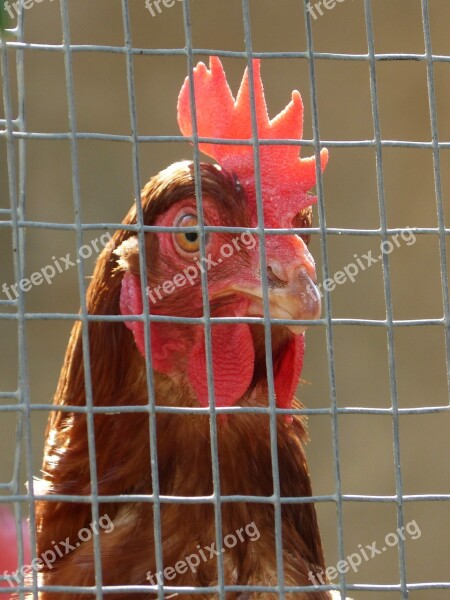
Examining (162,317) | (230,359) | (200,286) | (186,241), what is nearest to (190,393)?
(230,359)

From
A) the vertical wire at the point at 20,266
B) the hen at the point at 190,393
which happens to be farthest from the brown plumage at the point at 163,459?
the vertical wire at the point at 20,266

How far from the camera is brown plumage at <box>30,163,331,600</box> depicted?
2145mm

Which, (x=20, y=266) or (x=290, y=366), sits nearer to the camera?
(x=20, y=266)

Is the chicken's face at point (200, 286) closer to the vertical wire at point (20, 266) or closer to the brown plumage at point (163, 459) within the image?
the brown plumage at point (163, 459)

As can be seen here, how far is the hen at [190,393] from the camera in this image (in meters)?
2.14

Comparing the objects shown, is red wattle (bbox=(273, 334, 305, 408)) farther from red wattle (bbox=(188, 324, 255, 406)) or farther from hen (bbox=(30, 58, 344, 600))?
red wattle (bbox=(188, 324, 255, 406))

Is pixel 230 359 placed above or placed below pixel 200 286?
below

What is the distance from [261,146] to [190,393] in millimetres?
625

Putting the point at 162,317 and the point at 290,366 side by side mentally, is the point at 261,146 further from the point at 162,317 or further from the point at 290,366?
the point at 162,317

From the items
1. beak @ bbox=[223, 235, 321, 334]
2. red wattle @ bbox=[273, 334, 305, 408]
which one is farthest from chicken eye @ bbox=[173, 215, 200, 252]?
red wattle @ bbox=[273, 334, 305, 408]

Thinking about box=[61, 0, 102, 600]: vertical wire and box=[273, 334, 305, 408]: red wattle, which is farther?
box=[273, 334, 305, 408]: red wattle

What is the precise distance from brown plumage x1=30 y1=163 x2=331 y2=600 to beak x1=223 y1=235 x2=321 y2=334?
0.29 ft

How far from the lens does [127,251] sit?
2262mm

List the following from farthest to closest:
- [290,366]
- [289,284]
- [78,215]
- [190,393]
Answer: [290,366] → [190,393] → [289,284] → [78,215]
